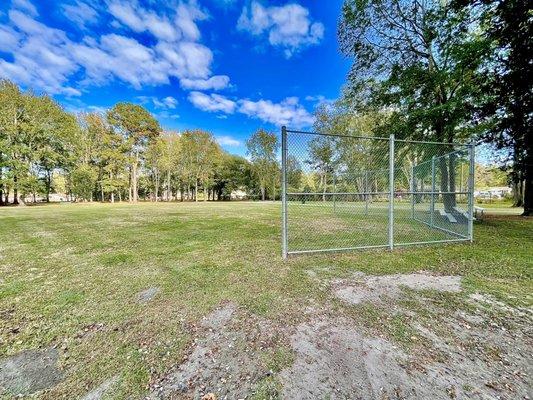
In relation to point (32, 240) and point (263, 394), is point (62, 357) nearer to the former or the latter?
point (263, 394)

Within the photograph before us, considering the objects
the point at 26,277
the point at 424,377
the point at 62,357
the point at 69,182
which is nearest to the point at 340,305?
Answer: the point at 424,377

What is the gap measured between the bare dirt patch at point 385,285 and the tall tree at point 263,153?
29881 mm

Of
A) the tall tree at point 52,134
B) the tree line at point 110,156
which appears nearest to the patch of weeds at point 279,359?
the tree line at point 110,156

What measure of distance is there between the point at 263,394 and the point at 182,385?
59 cm

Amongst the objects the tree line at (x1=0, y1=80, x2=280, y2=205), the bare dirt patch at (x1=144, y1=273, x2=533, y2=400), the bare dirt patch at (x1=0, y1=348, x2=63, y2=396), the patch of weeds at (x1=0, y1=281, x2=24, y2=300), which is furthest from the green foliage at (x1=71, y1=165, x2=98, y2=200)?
the bare dirt patch at (x1=144, y1=273, x2=533, y2=400)

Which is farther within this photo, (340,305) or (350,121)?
(350,121)

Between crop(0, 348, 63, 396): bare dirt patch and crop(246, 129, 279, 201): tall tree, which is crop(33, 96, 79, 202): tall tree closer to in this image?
crop(246, 129, 279, 201): tall tree

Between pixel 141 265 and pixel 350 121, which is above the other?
pixel 350 121

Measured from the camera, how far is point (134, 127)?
31.2 m

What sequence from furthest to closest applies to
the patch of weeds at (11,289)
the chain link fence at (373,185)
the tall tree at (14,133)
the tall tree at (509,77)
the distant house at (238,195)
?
the distant house at (238,195), the tall tree at (14,133), the tall tree at (509,77), the chain link fence at (373,185), the patch of weeds at (11,289)

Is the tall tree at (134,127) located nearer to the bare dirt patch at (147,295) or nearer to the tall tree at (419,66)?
the tall tree at (419,66)

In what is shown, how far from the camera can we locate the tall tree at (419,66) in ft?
29.7

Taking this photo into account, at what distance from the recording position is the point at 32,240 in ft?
22.6

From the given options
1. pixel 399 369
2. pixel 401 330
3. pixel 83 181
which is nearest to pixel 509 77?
pixel 401 330
